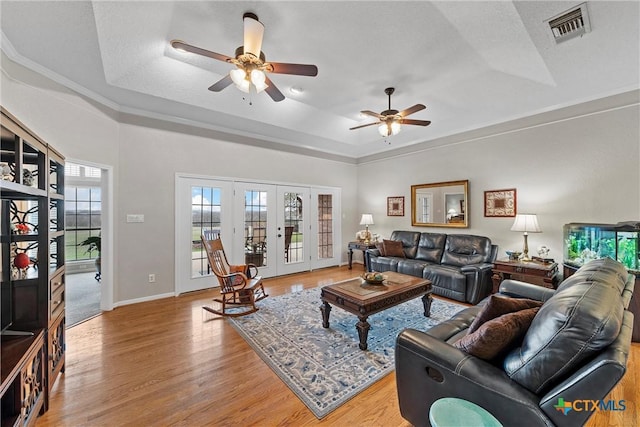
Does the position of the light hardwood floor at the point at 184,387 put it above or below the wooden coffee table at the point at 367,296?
below

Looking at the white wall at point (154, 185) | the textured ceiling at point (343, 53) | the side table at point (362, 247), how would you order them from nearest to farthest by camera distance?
the textured ceiling at point (343, 53)
the white wall at point (154, 185)
the side table at point (362, 247)

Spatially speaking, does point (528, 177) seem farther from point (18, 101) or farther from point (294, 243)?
point (18, 101)

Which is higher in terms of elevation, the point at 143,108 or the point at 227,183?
the point at 143,108

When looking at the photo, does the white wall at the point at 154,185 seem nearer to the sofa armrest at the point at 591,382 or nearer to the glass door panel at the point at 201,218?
the glass door panel at the point at 201,218

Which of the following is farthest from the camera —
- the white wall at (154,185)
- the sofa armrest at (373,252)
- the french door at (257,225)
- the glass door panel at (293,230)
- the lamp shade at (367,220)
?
the lamp shade at (367,220)

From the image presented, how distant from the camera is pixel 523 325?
56.1 inches

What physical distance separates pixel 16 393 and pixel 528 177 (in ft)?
19.2

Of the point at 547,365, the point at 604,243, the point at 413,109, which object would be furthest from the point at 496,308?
the point at 604,243

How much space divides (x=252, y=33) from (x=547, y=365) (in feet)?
9.14

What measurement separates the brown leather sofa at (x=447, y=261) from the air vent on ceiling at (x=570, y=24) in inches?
112

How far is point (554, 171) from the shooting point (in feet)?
12.8

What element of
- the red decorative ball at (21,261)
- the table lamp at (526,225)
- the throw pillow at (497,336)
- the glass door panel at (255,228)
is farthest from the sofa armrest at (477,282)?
the red decorative ball at (21,261)

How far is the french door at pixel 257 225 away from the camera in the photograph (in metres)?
4.45

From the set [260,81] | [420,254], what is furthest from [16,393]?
[420,254]
